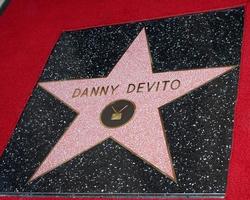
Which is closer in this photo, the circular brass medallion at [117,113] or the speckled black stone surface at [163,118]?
the speckled black stone surface at [163,118]

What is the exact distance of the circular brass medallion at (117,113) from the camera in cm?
157

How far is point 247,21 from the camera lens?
5.64 ft

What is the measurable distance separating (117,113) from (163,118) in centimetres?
21

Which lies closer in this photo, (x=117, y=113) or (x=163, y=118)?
(x=163, y=118)

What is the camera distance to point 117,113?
1.60m

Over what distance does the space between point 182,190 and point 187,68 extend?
0.57 metres

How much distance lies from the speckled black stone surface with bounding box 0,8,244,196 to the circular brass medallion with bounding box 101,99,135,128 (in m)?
0.09

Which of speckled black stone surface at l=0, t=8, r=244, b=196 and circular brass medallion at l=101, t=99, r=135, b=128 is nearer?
speckled black stone surface at l=0, t=8, r=244, b=196

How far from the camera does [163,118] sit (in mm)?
1500

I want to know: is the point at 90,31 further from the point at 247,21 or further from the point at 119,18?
the point at 247,21

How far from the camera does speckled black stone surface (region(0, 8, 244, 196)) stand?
133 centimetres

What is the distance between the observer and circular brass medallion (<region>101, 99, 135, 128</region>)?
1.57 meters

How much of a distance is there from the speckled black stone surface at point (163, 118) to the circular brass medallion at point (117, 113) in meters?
0.09

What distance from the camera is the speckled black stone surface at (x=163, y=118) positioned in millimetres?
1333
